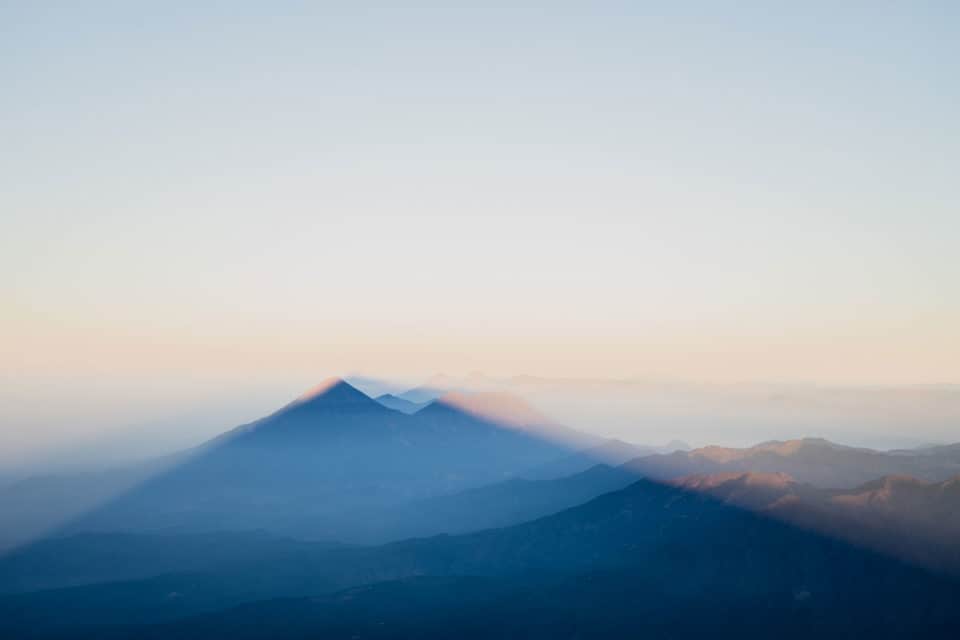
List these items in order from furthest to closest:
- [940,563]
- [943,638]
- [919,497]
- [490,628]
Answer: [490,628]
[919,497]
[940,563]
[943,638]

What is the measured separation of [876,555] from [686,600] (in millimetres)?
43581

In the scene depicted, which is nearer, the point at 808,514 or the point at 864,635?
the point at 864,635

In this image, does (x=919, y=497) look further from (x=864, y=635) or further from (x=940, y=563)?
(x=864, y=635)

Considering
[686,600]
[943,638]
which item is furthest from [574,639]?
[943,638]

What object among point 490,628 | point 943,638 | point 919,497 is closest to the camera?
point 943,638

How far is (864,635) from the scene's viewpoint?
16262 cm

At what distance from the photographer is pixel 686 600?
7687 inches

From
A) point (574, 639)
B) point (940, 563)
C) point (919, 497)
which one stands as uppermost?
point (919, 497)

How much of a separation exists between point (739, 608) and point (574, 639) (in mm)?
37488

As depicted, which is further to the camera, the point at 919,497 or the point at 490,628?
the point at 490,628

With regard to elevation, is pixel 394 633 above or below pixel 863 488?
below

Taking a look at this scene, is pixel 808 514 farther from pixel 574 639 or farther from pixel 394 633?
pixel 394 633

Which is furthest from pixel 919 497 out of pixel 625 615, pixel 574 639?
pixel 574 639

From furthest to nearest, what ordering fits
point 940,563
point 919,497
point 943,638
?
point 919,497, point 940,563, point 943,638
